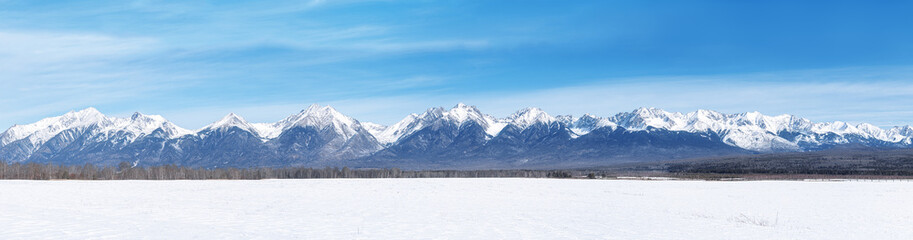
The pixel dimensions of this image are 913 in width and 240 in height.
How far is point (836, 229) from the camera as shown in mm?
35312

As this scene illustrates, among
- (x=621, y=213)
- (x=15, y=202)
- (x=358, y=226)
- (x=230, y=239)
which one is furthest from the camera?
(x=15, y=202)

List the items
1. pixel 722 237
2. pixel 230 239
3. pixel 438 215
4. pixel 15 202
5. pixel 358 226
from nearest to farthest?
pixel 230 239 → pixel 722 237 → pixel 358 226 → pixel 438 215 → pixel 15 202

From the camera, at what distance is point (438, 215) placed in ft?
129

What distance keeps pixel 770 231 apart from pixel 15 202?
148 ft

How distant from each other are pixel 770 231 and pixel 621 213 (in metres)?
10.7

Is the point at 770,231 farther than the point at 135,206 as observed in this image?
No

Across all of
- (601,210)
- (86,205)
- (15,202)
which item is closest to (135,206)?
(86,205)

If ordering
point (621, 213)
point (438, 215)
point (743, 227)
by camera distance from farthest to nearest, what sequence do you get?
point (621, 213) → point (438, 215) → point (743, 227)

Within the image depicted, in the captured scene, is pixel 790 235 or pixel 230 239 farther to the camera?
pixel 790 235

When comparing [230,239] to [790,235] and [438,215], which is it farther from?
[790,235]

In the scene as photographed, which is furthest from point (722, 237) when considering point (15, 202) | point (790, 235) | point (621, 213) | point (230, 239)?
point (15, 202)

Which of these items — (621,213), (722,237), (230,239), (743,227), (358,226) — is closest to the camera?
(230,239)

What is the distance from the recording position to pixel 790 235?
3164 centimetres

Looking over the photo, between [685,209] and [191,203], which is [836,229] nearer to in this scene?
[685,209]
